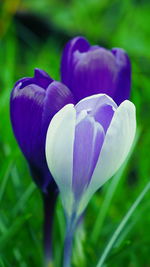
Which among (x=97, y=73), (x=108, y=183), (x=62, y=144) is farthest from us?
(x=108, y=183)

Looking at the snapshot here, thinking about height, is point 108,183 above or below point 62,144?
below

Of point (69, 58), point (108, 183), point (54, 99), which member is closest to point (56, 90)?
point (54, 99)

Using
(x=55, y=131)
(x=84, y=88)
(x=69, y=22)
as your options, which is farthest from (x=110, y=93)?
(x=69, y=22)

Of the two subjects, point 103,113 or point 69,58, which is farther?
point 69,58

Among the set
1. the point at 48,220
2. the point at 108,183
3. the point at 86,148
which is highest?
the point at 86,148

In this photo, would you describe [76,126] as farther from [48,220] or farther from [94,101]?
[48,220]

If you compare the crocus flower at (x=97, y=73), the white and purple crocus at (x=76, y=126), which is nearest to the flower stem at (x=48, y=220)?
the white and purple crocus at (x=76, y=126)

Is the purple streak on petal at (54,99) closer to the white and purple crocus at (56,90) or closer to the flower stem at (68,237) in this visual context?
the white and purple crocus at (56,90)
